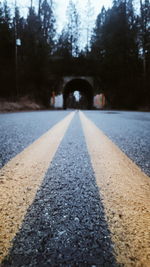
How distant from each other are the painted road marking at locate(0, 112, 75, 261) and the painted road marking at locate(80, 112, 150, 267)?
0.80 feet

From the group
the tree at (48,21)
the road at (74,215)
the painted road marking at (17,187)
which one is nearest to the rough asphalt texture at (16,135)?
the painted road marking at (17,187)

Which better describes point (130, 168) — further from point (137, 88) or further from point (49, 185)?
point (137, 88)

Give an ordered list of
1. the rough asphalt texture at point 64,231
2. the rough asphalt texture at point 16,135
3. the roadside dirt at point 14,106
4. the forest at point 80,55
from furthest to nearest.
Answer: the forest at point 80,55
the roadside dirt at point 14,106
the rough asphalt texture at point 16,135
the rough asphalt texture at point 64,231

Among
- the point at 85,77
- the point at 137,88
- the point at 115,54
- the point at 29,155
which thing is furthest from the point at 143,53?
the point at 29,155

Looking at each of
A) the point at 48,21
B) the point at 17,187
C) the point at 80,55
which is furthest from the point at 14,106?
the point at 48,21

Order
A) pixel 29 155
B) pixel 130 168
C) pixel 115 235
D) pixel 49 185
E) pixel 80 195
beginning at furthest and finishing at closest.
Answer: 1. pixel 29 155
2. pixel 130 168
3. pixel 49 185
4. pixel 80 195
5. pixel 115 235

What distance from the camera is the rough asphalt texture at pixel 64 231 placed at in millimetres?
446

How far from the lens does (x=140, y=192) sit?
0.82 metres

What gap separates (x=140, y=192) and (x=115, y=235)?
13.2 inches

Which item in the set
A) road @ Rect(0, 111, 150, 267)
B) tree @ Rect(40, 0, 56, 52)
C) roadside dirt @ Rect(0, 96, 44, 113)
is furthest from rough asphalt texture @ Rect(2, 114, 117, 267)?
tree @ Rect(40, 0, 56, 52)

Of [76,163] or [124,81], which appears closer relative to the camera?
[76,163]

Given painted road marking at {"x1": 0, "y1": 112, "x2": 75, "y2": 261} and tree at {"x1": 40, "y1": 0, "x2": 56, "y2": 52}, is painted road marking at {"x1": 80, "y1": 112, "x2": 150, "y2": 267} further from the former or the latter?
tree at {"x1": 40, "y1": 0, "x2": 56, "y2": 52}

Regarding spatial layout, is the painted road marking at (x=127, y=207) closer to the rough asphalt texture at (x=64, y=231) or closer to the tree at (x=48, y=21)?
the rough asphalt texture at (x=64, y=231)

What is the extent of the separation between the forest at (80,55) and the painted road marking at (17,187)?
2158 cm
